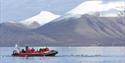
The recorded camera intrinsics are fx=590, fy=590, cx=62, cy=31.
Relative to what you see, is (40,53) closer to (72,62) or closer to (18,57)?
(18,57)

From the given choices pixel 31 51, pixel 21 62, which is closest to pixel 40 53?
pixel 31 51

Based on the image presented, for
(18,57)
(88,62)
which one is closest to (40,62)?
(88,62)

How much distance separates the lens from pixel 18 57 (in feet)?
353

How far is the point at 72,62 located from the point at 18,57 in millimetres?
22711

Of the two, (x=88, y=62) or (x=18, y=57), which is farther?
(x=18, y=57)

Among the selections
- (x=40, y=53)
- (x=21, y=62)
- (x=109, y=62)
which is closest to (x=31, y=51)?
(x=40, y=53)

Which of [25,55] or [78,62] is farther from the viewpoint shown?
[25,55]

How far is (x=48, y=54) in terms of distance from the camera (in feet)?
362

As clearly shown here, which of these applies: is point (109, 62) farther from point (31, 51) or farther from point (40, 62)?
point (31, 51)

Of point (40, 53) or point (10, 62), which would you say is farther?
point (40, 53)

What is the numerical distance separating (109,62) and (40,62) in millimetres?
10452

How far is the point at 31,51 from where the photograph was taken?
4402 inches

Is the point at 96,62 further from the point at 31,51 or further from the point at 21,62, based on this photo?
the point at 31,51

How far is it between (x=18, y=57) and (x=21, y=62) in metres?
18.5
